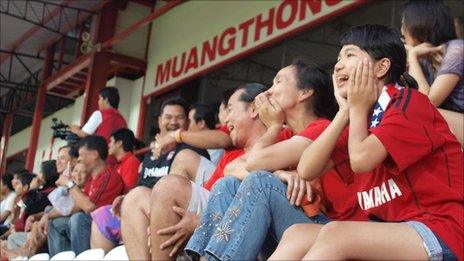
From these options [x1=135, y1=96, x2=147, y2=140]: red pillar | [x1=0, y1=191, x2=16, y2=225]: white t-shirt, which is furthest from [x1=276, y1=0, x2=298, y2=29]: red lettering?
[x1=0, y1=191, x2=16, y2=225]: white t-shirt

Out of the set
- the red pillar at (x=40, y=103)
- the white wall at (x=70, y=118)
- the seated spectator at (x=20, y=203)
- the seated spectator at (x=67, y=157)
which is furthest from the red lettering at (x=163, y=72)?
the seated spectator at (x=67, y=157)

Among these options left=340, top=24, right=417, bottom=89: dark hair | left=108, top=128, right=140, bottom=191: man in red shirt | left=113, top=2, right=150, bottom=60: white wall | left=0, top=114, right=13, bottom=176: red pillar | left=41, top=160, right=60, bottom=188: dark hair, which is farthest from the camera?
left=0, top=114, right=13, bottom=176: red pillar

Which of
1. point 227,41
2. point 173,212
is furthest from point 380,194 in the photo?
point 227,41

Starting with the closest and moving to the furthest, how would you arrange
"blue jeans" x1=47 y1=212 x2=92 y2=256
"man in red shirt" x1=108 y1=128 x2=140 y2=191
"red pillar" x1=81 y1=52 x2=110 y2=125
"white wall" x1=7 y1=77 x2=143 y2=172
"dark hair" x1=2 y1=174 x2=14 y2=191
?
"blue jeans" x1=47 y1=212 x2=92 y2=256 < "man in red shirt" x1=108 y1=128 x2=140 y2=191 < "dark hair" x1=2 y1=174 x2=14 y2=191 < "red pillar" x1=81 y1=52 x2=110 y2=125 < "white wall" x1=7 y1=77 x2=143 y2=172

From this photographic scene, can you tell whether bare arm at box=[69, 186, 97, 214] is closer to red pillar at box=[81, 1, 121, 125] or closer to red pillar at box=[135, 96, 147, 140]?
red pillar at box=[81, 1, 121, 125]

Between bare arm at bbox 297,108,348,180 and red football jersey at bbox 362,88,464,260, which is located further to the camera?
bare arm at bbox 297,108,348,180

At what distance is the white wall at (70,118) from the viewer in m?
10.0

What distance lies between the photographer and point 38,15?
34.4ft

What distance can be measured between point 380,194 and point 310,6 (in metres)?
5.14

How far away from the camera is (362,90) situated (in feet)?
→ 5.96

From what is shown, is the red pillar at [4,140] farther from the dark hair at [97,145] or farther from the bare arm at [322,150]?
the bare arm at [322,150]

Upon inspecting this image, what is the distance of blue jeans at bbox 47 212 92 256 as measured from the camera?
4012 mm

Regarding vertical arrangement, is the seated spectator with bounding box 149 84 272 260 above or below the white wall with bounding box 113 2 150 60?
below

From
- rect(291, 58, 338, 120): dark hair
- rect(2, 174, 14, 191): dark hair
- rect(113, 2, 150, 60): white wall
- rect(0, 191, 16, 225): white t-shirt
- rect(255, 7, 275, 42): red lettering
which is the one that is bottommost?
rect(0, 191, 16, 225): white t-shirt
